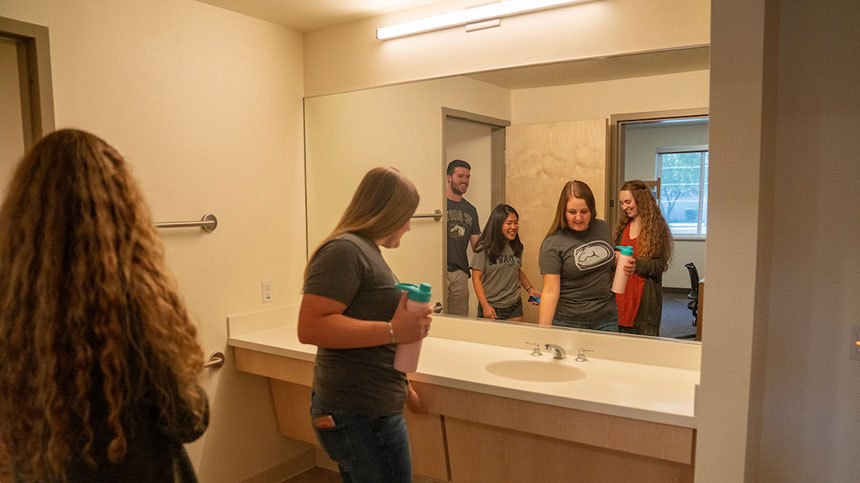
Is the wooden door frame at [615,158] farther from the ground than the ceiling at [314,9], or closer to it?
closer to it

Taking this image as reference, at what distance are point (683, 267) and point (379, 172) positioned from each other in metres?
1.11

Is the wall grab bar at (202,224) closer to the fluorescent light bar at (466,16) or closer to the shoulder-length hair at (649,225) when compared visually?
the fluorescent light bar at (466,16)

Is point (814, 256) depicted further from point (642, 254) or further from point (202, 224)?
point (202, 224)

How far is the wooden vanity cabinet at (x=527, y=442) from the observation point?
5.42 feet

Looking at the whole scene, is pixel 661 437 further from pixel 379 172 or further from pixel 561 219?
pixel 379 172

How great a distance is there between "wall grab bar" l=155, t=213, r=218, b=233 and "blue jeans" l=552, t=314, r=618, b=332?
4.97 feet

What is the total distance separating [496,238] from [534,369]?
57 cm

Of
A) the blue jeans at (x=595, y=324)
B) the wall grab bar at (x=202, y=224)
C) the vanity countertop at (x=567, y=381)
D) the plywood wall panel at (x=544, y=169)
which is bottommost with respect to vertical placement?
the vanity countertop at (x=567, y=381)

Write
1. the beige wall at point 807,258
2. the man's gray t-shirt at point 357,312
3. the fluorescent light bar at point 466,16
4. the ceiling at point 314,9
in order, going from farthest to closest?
1. the ceiling at point 314,9
2. the fluorescent light bar at point 466,16
3. the beige wall at point 807,258
4. the man's gray t-shirt at point 357,312

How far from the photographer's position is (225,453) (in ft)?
8.49

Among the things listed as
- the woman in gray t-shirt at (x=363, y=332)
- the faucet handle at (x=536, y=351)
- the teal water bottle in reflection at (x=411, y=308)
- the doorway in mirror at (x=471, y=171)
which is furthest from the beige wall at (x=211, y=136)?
the faucet handle at (x=536, y=351)

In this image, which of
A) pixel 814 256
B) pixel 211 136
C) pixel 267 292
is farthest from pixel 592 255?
pixel 211 136

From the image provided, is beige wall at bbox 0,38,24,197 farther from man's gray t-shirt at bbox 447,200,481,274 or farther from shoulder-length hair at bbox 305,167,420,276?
man's gray t-shirt at bbox 447,200,481,274

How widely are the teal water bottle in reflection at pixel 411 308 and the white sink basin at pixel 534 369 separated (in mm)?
632
